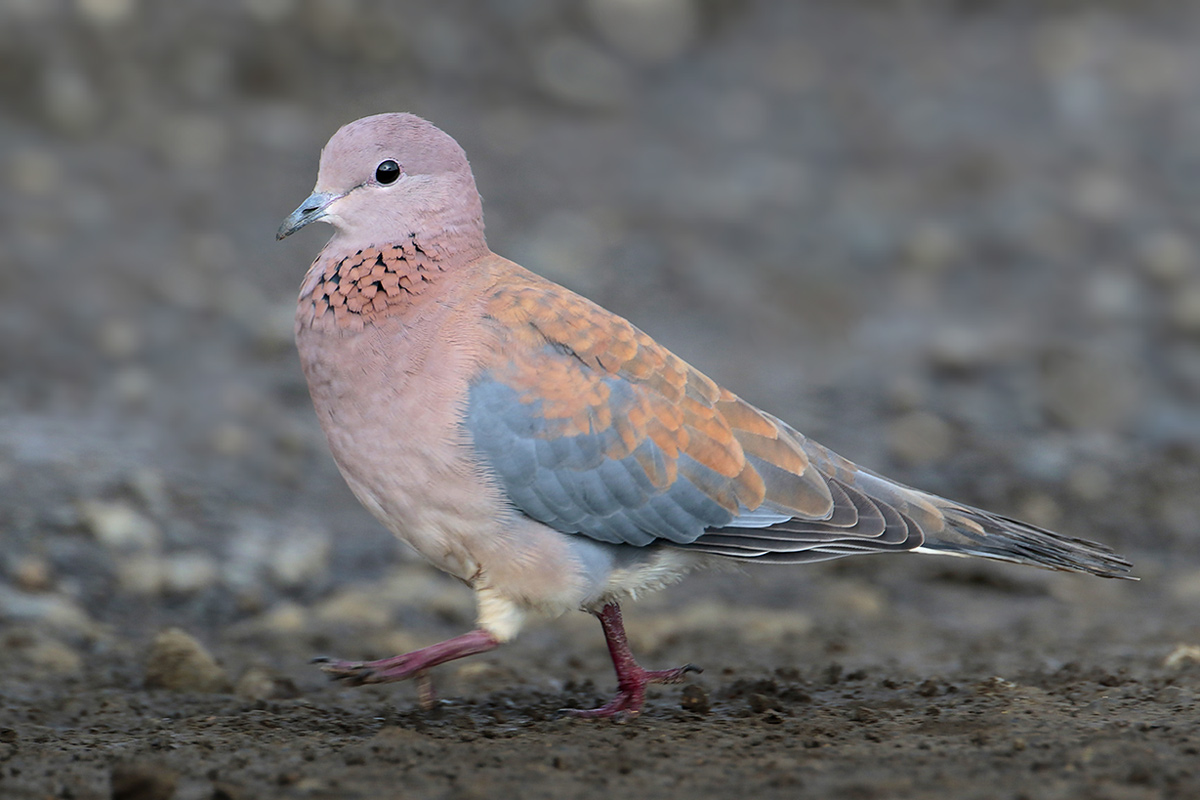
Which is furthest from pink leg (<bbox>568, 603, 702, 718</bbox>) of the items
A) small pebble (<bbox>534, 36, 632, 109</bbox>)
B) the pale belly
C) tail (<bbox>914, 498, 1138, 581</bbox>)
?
small pebble (<bbox>534, 36, 632, 109</bbox>)

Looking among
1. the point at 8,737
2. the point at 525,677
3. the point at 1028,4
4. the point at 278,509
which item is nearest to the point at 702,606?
the point at 525,677

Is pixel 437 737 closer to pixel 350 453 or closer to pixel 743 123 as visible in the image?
pixel 350 453

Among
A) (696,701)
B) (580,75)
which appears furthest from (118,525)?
(580,75)

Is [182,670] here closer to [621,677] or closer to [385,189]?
[621,677]

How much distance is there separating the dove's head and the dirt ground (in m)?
1.53

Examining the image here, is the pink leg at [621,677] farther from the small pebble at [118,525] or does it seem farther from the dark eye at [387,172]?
the small pebble at [118,525]

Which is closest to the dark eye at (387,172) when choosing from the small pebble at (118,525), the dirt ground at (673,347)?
the dirt ground at (673,347)

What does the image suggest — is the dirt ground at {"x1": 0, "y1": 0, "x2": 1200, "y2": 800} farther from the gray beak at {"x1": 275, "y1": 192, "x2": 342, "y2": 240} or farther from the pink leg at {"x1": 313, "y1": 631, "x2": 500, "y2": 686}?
the gray beak at {"x1": 275, "y1": 192, "x2": 342, "y2": 240}

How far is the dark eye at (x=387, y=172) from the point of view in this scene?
4438mm

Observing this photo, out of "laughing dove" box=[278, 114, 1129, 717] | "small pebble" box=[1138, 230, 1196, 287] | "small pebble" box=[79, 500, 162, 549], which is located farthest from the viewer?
"small pebble" box=[1138, 230, 1196, 287]

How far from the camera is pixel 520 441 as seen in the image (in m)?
4.18

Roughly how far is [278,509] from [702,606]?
2.22 metres

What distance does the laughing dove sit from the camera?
4.15 metres

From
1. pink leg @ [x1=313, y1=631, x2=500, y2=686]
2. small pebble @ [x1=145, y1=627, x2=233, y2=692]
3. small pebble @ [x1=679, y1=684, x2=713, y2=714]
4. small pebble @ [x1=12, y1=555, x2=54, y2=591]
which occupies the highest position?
small pebble @ [x1=12, y1=555, x2=54, y2=591]
